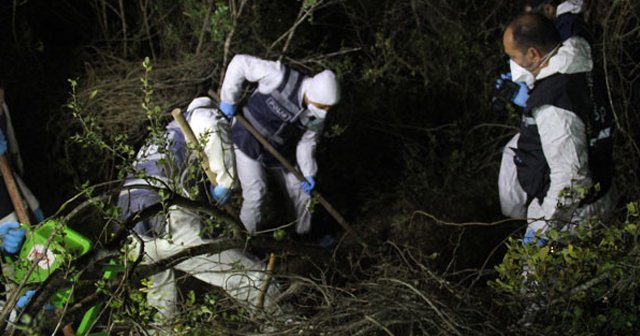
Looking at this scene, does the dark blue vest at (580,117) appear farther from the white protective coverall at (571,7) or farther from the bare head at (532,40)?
the white protective coverall at (571,7)

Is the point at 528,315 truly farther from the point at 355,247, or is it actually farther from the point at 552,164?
the point at 355,247

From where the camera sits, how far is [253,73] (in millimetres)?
4582

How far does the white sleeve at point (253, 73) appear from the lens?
4527 millimetres

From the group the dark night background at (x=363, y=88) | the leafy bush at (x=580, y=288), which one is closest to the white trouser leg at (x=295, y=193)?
the dark night background at (x=363, y=88)

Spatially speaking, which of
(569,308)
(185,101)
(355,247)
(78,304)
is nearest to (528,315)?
(569,308)

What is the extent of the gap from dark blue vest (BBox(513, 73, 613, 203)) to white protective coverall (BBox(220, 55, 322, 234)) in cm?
151

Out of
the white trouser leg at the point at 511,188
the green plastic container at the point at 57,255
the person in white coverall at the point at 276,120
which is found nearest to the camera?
the green plastic container at the point at 57,255

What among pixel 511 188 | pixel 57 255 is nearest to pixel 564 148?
pixel 511 188

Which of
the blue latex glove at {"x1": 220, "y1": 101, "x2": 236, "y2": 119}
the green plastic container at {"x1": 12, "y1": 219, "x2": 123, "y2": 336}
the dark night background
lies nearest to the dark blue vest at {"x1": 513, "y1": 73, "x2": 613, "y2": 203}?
the dark night background

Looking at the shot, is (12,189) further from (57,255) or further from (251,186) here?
(251,186)

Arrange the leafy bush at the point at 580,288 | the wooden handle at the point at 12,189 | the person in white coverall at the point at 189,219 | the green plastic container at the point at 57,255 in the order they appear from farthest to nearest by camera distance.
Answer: the wooden handle at the point at 12,189 → the person in white coverall at the point at 189,219 → the green plastic container at the point at 57,255 → the leafy bush at the point at 580,288

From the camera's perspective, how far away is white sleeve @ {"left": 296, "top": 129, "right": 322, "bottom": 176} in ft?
16.0

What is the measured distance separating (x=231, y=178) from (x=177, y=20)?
2565mm

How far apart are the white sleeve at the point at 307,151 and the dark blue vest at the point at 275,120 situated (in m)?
0.06
